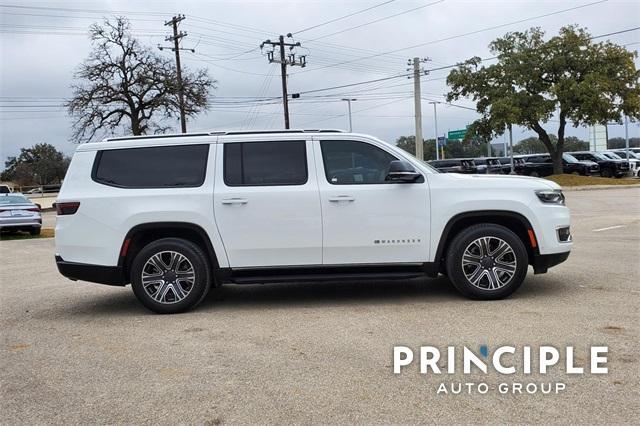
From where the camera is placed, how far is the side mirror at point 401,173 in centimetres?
657

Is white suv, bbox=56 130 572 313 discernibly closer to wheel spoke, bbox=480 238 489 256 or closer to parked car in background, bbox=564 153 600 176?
wheel spoke, bbox=480 238 489 256

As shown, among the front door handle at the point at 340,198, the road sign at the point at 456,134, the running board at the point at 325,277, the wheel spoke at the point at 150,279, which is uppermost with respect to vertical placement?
the road sign at the point at 456,134

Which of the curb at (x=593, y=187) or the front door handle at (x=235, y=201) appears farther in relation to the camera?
the curb at (x=593, y=187)

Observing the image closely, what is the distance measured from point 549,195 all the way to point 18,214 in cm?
1719

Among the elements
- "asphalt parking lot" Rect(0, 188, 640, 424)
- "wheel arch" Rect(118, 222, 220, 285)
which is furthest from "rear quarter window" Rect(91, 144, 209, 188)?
"asphalt parking lot" Rect(0, 188, 640, 424)

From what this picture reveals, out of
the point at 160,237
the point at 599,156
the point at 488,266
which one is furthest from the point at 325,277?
the point at 599,156

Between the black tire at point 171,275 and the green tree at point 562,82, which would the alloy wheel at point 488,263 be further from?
the green tree at point 562,82

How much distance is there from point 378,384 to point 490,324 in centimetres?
183

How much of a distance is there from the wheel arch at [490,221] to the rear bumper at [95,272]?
3509mm

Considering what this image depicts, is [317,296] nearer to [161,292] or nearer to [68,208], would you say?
[161,292]

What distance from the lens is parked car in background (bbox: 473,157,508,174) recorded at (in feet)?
145

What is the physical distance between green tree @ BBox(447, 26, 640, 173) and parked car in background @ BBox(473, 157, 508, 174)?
4546 millimetres

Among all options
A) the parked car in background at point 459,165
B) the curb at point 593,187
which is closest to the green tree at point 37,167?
the parked car in background at point 459,165

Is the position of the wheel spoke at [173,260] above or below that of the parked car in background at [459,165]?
below
